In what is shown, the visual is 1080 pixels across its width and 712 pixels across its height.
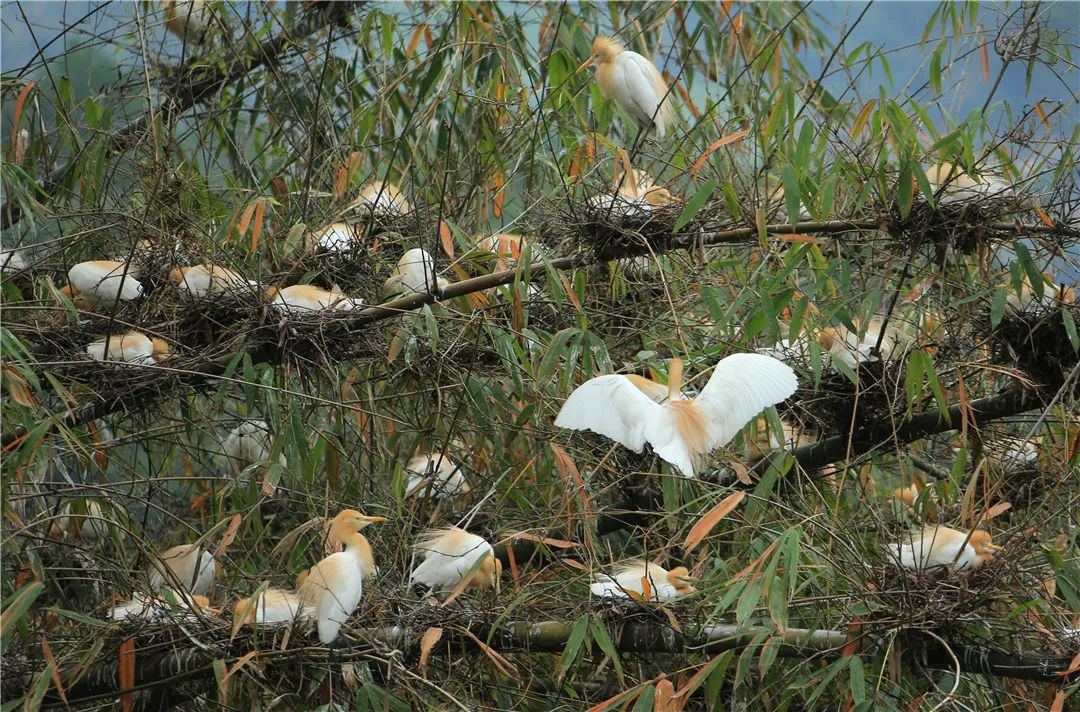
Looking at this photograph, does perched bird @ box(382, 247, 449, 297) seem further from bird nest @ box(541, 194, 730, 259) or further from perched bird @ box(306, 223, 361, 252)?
bird nest @ box(541, 194, 730, 259)

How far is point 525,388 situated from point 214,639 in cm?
61

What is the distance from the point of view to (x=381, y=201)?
6.25 ft

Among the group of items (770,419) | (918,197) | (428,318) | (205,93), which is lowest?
A: (770,419)

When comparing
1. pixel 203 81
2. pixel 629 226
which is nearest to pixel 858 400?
pixel 629 226

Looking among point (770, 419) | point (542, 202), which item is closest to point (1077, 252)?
point (770, 419)

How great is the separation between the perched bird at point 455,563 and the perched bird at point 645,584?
0.15 meters

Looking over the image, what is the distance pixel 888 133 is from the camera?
5.49ft

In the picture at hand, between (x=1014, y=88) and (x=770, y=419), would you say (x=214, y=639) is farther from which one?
(x=1014, y=88)

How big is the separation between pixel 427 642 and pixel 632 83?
1032 mm

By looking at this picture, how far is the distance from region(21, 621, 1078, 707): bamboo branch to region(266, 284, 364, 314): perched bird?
1.52ft

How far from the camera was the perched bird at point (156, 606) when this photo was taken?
1.42 m

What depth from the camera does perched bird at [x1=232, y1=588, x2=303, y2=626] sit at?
4.44 feet

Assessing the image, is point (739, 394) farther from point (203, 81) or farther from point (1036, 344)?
point (203, 81)

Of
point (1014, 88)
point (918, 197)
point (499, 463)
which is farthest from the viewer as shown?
point (1014, 88)
